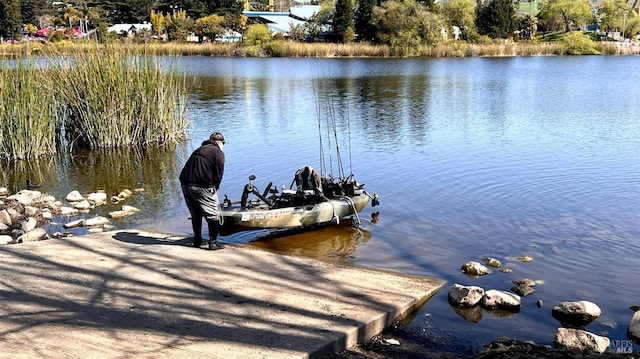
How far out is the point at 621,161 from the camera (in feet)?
55.5

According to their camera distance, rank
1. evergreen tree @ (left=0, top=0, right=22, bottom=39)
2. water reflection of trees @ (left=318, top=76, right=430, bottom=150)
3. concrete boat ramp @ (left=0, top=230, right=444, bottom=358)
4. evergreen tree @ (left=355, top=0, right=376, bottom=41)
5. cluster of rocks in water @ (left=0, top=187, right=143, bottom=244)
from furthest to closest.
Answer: evergreen tree @ (left=355, top=0, right=376, bottom=41), evergreen tree @ (left=0, top=0, right=22, bottom=39), water reflection of trees @ (left=318, top=76, right=430, bottom=150), cluster of rocks in water @ (left=0, top=187, right=143, bottom=244), concrete boat ramp @ (left=0, top=230, right=444, bottom=358)

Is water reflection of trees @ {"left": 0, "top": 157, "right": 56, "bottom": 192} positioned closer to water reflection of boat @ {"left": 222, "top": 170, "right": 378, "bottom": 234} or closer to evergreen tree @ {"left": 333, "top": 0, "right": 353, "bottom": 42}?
water reflection of boat @ {"left": 222, "top": 170, "right": 378, "bottom": 234}

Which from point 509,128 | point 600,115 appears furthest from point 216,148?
point 600,115

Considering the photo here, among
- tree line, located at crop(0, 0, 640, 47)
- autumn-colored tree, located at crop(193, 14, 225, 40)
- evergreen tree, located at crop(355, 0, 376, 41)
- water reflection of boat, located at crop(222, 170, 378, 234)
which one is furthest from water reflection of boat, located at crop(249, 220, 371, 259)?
autumn-colored tree, located at crop(193, 14, 225, 40)

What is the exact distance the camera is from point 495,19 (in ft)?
270

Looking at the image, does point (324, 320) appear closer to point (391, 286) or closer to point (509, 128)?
point (391, 286)

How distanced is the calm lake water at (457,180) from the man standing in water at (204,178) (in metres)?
1.85

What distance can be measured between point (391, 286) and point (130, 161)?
1202 cm

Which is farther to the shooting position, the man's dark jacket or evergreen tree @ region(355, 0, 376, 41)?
evergreen tree @ region(355, 0, 376, 41)

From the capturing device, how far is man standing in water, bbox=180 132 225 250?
28.8 feet

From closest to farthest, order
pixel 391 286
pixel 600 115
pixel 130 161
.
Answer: pixel 391 286
pixel 130 161
pixel 600 115

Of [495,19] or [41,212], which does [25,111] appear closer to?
[41,212]

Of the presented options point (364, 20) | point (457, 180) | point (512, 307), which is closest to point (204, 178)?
point (512, 307)

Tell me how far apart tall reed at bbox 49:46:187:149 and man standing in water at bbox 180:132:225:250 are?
10.0 metres
